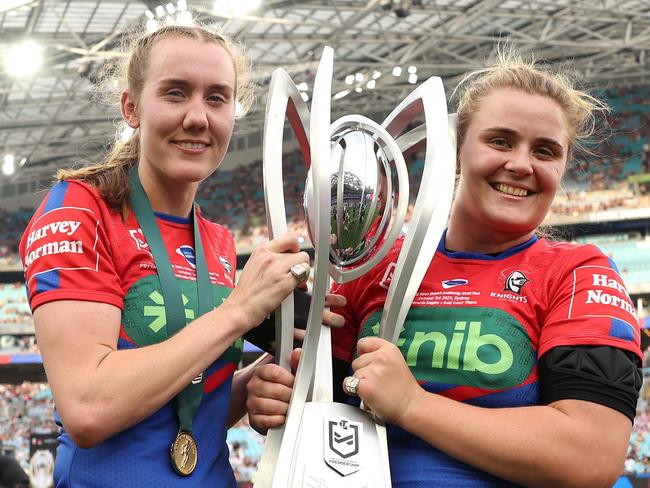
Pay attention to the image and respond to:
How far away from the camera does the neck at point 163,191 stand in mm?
1753

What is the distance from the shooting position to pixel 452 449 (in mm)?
1438

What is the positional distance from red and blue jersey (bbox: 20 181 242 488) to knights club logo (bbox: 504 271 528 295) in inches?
23.5

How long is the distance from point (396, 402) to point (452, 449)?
12 centimetres

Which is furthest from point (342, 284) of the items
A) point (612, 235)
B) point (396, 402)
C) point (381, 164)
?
point (612, 235)

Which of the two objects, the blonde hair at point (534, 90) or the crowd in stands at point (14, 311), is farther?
Result: the crowd in stands at point (14, 311)

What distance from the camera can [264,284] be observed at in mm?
1543

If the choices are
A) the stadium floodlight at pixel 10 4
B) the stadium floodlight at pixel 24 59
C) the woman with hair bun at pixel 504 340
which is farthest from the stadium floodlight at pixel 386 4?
the woman with hair bun at pixel 504 340

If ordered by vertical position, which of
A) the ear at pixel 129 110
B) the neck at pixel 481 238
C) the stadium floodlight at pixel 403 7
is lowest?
the neck at pixel 481 238

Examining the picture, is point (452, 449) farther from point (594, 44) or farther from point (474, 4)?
point (594, 44)

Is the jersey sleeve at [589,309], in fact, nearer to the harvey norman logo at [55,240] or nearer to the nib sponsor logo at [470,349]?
the nib sponsor logo at [470,349]

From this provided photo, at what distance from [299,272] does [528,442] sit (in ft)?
1.66

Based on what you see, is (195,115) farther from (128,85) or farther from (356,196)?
(356,196)

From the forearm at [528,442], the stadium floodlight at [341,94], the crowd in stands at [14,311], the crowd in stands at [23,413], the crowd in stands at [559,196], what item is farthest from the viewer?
the crowd in stands at [14,311]

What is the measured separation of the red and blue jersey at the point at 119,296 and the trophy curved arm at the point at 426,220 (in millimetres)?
378
